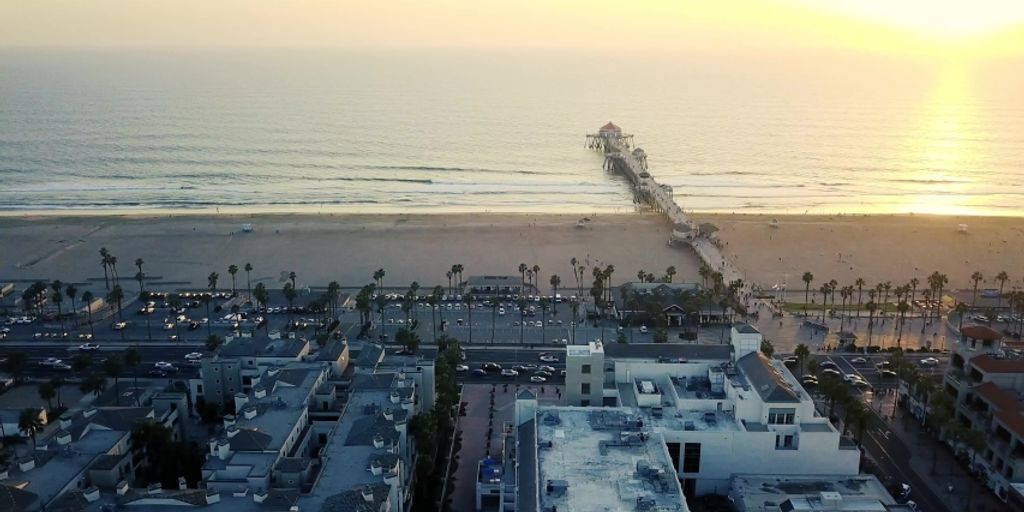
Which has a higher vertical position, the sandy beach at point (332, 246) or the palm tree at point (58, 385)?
the sandy beach at point (332, 246)

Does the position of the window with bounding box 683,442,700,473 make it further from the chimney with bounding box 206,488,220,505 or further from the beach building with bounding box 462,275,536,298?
the beach building with bounding box 462,275,536,298

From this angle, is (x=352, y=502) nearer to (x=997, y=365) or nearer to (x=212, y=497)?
(x=212, y=497)

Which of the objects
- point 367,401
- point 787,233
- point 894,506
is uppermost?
point 787,233

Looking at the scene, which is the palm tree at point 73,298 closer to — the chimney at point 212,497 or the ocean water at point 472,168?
the chimney at point 212,497

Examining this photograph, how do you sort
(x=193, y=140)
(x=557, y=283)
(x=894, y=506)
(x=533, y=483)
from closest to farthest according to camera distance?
(x=533, y=483), (x=894, y=506), (x=557, y=283), (x=193, y=140)

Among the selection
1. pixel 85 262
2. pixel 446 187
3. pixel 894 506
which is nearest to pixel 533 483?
pixel 894 506

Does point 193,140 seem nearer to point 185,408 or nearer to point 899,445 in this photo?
point 185,408

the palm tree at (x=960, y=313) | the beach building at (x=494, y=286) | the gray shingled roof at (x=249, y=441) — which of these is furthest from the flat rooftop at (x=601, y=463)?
the palm tree at (x=960, y=313)

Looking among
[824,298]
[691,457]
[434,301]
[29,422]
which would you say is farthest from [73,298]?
[824,298]
